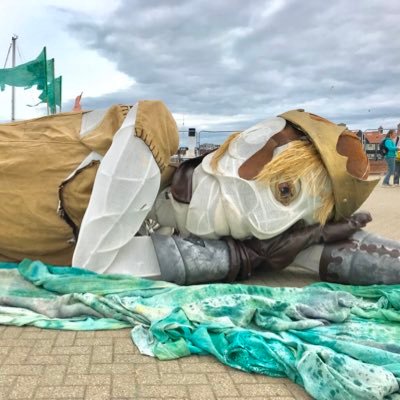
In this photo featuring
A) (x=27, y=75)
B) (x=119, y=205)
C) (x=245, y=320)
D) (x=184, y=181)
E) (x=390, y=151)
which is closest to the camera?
(x=245, y=320)

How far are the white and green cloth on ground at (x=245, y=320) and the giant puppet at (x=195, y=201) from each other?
184 millimetres

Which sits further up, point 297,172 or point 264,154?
point 264,154

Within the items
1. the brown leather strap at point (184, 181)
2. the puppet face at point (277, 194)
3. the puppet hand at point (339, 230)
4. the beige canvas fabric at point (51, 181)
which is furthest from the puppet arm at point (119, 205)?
the puppet hand at point (339, 230)

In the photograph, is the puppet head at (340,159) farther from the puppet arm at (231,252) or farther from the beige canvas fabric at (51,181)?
the beige canvas fabric at (51,181)

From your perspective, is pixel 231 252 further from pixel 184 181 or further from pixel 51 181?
pixel 51 181

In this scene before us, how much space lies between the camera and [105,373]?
2.10 metres

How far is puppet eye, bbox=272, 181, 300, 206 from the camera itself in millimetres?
3256

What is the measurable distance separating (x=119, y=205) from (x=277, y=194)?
→ 1.03 meters

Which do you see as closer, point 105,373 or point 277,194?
point 105,373

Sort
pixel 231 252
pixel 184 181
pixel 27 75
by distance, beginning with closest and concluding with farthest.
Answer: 1. pixel 231 252
2. pixel 184 181
3. pixel 27 75

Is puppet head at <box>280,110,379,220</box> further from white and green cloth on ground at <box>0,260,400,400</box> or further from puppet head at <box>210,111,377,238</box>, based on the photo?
white and green cloth on ground at <box>0,260,400,400</box>

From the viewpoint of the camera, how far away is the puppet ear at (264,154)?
10.8 feet

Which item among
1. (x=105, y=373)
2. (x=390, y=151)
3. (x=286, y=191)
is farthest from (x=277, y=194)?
(x=390, y=151)

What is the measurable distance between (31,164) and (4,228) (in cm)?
47
